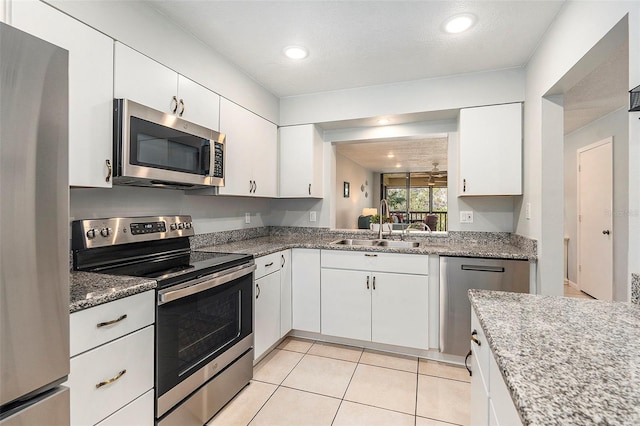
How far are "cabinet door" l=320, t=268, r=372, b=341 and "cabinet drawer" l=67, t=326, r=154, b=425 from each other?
1.53 meters

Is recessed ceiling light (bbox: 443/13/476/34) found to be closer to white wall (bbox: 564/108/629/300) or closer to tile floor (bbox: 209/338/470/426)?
tile floor (bbox: 209/338/470/426)

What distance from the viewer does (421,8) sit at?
1776 mm

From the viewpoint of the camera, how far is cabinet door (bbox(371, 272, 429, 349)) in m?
2.46

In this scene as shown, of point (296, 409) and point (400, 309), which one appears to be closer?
point (296, 409)

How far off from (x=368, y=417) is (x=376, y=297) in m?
0.92

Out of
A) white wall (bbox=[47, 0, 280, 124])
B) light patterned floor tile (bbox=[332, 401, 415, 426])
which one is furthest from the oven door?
white wall (bbox=[47, 0, 280, 124])

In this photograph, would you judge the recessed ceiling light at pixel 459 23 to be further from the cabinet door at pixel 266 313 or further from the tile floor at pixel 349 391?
the tile floor at pixel 349 391

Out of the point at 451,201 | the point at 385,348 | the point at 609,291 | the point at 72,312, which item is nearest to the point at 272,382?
the point at 385,348

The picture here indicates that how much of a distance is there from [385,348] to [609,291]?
308cm

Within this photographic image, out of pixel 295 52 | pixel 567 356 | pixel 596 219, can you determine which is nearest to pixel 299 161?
pixel 295 52

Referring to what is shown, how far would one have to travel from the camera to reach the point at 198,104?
2121 mm

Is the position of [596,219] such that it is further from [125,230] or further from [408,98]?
[125,230]

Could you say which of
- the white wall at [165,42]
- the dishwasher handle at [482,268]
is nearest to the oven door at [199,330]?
the white wall at [165,42]

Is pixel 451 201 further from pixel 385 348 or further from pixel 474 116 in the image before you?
pixel 385 348
